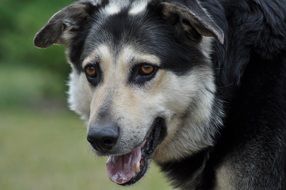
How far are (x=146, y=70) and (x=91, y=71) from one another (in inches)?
16.3

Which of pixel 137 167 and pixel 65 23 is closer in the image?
pixel 137 167

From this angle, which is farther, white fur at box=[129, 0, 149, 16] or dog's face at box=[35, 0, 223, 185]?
white fur at box=[129, 0, 149, 16]

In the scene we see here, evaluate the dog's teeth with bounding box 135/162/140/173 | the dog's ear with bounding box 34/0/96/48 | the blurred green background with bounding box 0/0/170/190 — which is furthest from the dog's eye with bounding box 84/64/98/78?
the blurred green background with bounding box 0/0/170/190

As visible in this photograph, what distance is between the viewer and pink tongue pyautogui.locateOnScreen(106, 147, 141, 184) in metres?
4.85

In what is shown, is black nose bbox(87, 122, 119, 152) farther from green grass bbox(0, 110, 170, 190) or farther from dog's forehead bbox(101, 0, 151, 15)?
green grass bbox(0, 110, 170, 190)

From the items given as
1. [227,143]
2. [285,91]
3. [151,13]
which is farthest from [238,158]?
[151,13]

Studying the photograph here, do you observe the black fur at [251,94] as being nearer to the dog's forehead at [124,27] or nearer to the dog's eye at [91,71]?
the dog's forehead at [124,27]

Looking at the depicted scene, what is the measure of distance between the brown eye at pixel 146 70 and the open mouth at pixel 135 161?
12.6 inches

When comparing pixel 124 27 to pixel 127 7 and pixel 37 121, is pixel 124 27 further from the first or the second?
pixel 37 121

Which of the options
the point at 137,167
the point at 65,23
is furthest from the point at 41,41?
the point at 137,167

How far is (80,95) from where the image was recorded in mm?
5285

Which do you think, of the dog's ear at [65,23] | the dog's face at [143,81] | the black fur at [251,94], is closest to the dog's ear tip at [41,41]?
the dog's ear at [65,23]

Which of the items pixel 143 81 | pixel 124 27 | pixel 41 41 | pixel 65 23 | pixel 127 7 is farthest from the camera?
pixel 41 41

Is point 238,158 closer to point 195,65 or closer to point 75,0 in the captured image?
point 195,65
